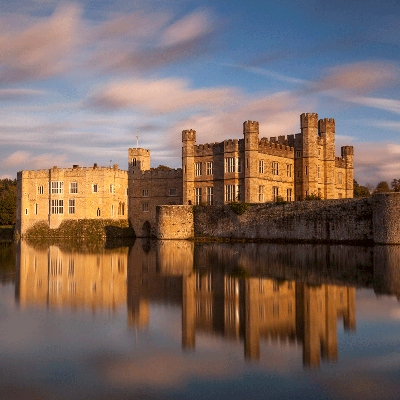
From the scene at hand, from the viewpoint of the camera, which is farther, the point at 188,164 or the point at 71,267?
the point at 188,164

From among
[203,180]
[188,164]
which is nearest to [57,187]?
[188,164]

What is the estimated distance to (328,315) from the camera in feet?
39.9

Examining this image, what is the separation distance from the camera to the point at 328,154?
4747 cm

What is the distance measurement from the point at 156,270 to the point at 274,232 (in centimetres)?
1886

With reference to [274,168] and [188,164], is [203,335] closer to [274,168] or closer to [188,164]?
[274,168]

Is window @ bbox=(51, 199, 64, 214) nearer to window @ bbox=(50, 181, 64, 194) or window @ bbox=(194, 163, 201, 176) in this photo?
window @ bbox=(50, 181, 64, 194)

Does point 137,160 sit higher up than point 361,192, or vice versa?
point 137,160

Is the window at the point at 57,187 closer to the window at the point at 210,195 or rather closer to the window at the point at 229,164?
the window at the point at 210,195

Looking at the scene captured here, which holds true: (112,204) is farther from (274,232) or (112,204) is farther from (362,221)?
(362,221)

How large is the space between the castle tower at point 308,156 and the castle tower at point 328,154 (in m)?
1.38

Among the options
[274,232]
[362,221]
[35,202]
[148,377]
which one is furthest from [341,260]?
[35,202]

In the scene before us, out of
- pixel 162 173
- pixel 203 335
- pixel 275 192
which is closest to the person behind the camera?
pixel 203 335

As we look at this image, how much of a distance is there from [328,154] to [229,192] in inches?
381

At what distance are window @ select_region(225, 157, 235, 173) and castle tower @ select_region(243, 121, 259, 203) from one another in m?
1.35
